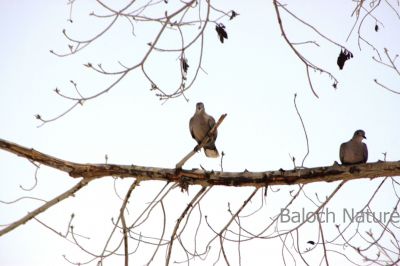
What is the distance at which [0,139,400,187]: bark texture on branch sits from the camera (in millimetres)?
3674

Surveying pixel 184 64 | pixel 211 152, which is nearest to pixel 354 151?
pixel 211 152

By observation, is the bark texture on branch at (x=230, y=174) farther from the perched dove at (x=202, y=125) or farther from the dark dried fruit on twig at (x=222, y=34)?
the perched dove at (x=202, y=125)

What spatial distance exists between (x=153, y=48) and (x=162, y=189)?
1.33m

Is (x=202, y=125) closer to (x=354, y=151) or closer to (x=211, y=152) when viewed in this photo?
(x=211, y=152)

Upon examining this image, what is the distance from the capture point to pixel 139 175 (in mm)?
3762

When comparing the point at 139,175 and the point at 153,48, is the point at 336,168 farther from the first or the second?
the point at 153,48

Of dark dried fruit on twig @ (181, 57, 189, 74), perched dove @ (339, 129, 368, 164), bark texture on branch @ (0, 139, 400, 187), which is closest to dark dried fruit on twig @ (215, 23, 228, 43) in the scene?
dark dried fruit on twig @ (181, 57, 189, 74)

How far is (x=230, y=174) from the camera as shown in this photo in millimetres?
3791

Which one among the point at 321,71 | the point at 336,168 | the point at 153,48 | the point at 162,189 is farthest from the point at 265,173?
the point at 153,48

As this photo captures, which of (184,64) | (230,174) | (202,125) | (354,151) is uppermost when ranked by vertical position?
(202,125)

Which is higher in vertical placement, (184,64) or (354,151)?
(354,151)

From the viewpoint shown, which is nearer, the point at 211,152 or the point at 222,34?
the point at 222,34

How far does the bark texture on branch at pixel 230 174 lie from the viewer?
12.1 feet

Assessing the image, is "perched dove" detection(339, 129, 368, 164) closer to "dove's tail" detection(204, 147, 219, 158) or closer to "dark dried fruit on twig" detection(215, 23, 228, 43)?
"dove's tail" detection(204, 147, 219, 158)
